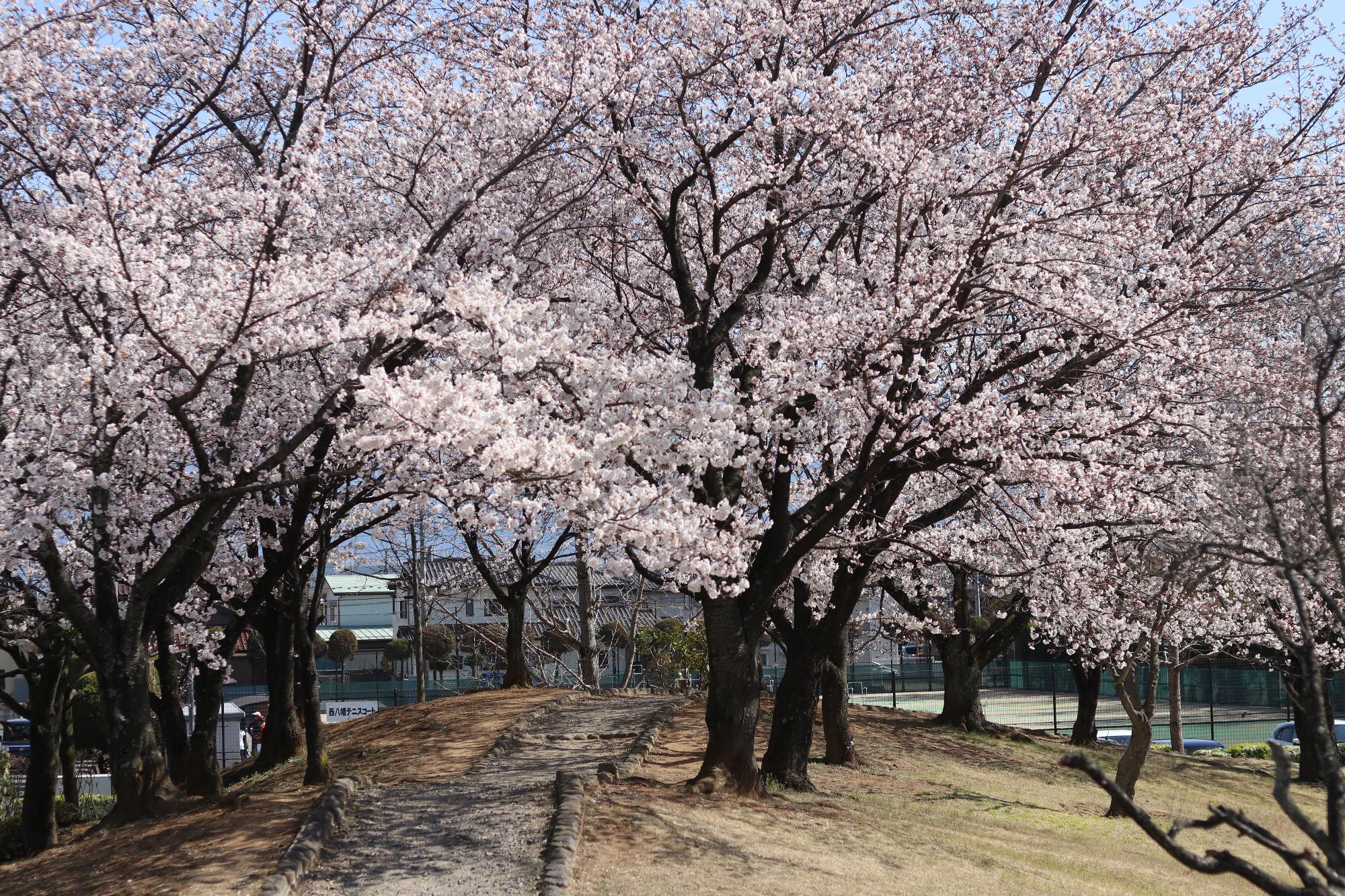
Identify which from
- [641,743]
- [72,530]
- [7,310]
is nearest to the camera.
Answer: [7,310]

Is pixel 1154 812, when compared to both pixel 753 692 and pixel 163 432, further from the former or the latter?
pixel 163 432

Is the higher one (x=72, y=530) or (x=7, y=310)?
(x=7, y=310)

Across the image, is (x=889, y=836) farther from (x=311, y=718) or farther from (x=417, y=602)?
(x=417, y=602)

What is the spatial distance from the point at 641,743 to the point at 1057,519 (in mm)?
5855

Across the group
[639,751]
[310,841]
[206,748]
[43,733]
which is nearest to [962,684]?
[639,751]

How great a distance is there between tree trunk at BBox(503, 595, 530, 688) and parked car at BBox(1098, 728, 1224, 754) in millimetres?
12880

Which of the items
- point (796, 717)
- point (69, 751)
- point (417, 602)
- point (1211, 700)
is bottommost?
point (69, 751)

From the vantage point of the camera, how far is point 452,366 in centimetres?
1062

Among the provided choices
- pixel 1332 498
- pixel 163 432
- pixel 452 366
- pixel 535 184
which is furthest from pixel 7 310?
pixel 1332 498

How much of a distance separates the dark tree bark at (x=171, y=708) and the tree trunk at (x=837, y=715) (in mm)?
8294

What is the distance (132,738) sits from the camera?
32.0ft

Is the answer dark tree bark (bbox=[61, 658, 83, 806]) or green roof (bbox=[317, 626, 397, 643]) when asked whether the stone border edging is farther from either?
green roof (bbox=[317, 626, 397, 643])

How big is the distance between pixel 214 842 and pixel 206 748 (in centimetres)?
491

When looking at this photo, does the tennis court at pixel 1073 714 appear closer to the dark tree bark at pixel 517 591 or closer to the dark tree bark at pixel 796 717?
the dark tree bark at pixel 517 591
